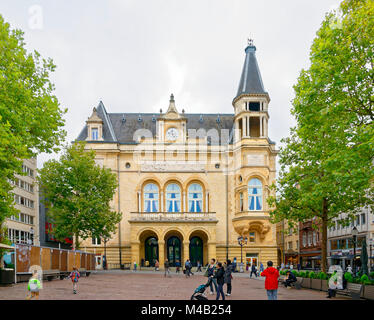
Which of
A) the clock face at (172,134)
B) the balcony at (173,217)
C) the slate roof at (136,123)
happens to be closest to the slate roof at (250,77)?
the slate roof at (136,123)

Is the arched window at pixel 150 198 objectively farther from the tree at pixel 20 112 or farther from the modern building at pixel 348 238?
the tree at pixel 20 112

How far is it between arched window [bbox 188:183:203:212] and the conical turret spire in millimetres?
13629

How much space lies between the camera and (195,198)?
6188 cm

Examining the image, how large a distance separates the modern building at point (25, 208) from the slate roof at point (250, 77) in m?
30.0

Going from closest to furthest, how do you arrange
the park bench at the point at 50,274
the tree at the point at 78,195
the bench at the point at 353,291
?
the bench at the point at 353,291
the park bench at the point at 50,274
the tree at the point at 78,195

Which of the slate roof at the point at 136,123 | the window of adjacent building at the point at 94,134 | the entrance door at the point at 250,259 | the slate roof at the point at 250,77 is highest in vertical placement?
the slate roof at the point at 250,77

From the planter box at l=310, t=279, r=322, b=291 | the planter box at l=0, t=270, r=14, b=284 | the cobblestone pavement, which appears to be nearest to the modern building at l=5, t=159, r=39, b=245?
the planter box at l=0, t=270, r=14, b=284

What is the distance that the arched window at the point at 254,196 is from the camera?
195 ft

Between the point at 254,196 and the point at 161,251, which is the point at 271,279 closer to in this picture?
the point at 161,251

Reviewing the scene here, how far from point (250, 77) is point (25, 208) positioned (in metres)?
35.3

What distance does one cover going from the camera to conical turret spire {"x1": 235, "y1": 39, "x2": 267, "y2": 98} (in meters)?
61.2

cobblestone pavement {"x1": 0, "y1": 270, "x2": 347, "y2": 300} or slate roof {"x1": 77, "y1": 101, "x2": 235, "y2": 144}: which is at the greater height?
slate roof {"x1": 77, "y1": 101, "x2": 235, "y2": 144}

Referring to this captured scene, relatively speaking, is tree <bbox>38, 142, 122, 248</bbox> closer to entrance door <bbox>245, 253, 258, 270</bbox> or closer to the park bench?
the park bench
